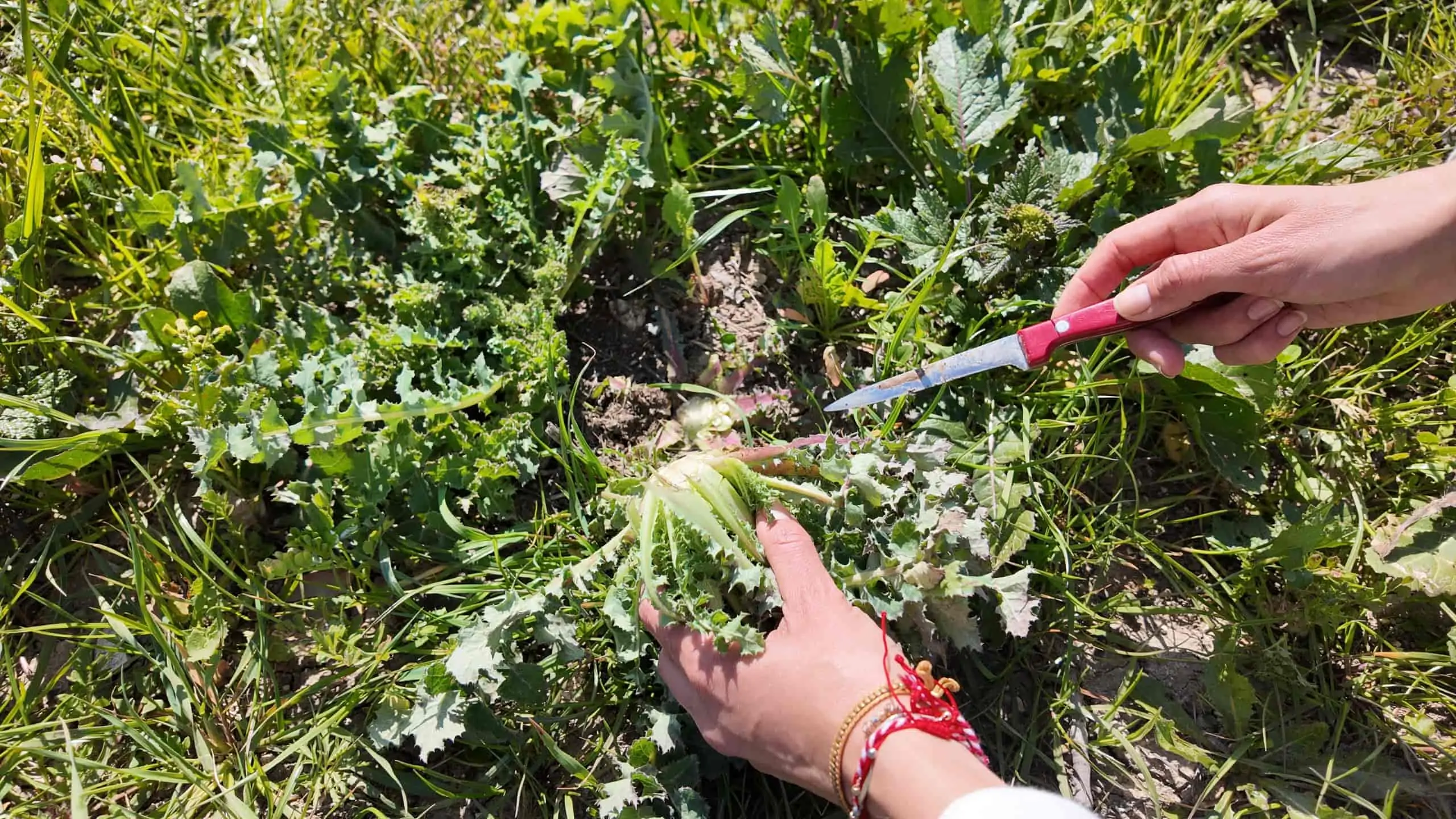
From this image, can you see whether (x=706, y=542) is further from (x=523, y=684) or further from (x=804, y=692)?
(x=523, y=684)

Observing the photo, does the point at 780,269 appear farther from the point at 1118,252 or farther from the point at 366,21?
the point at 366,21

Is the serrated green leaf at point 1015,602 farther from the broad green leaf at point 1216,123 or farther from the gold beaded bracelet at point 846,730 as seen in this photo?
the broad green leaf at point 1216,123

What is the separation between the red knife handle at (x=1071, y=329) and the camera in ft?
7.51

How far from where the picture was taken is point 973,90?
291 centimetres

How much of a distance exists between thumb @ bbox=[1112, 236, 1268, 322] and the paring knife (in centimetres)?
8

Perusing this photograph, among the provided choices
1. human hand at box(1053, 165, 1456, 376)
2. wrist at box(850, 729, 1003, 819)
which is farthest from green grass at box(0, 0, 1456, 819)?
wrist at box(850, 729, 1003, 819)

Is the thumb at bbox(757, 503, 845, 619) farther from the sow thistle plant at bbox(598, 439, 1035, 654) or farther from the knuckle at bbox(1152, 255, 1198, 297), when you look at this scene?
the knuckle at bbox(1152, 255, 1198, 297)

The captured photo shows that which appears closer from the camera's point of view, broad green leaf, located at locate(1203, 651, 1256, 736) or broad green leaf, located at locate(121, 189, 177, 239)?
broad green leaf, located at locate(1203, 651, 1256, 736)

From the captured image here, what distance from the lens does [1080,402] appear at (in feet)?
9.34

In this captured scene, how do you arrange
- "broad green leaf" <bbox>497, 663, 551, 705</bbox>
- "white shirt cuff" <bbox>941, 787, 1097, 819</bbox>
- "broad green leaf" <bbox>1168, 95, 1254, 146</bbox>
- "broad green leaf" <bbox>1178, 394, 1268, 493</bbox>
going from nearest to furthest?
"white shirt cuff" <bbox>941, 787, 1097, 819</bbox> → "broad green leaf" <bbox>497, 663, 551, 705</bbox> → "broad green leaf" <bbox>1178, 394, 1268, 493</bbox> → "broad green leaf" <bbox>1168, 95, 1254, 146</bbox>

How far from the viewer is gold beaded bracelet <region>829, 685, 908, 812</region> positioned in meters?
1.99

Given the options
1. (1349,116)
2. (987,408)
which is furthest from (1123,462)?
(1349,116)

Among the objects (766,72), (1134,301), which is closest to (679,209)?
(766,72)

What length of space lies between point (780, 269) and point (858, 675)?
153 centimetres
